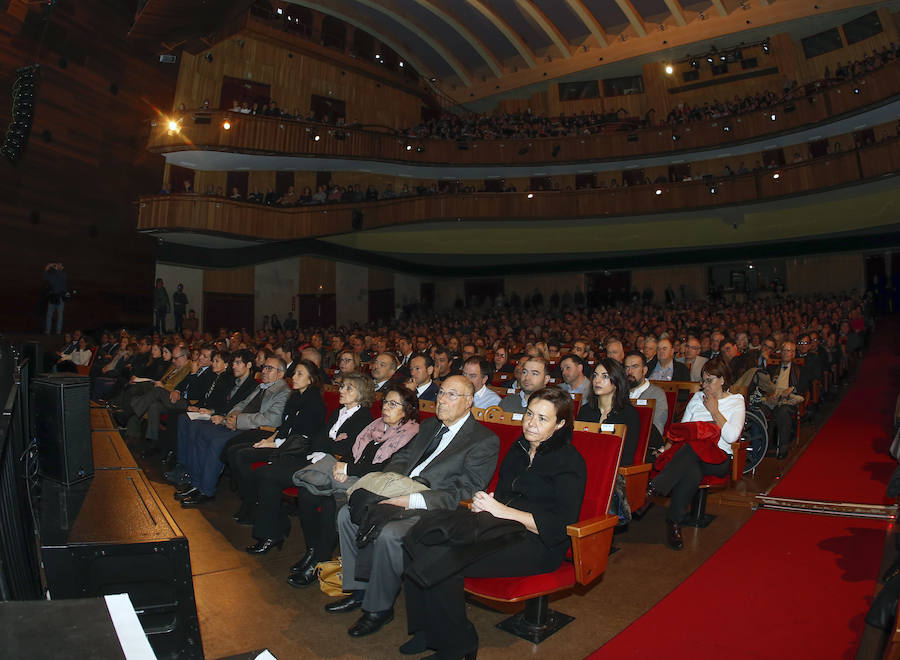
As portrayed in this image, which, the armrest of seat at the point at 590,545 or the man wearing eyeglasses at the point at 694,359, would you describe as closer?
the armrest of seat at the point at 590,545

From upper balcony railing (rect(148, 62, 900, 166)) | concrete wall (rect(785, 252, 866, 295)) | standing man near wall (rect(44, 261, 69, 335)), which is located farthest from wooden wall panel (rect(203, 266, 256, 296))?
concrete wall (rect(785, 252, 866, 295))

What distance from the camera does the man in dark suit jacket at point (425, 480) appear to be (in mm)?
2561

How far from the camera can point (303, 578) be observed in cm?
311

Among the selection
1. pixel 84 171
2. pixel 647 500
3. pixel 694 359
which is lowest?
pixel 647 500

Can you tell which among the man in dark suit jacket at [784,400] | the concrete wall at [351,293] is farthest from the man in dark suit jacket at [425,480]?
the concrete wall at [351,293]

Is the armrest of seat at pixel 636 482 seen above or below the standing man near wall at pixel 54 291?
below

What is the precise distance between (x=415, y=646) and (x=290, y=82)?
17.4 meters

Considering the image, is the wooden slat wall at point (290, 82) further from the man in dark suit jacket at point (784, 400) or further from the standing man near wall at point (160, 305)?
the man in dark suit jacket at point (784, 400)

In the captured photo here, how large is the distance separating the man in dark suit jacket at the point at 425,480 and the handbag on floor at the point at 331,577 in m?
0.12

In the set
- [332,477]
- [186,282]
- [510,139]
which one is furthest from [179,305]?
[332,477]

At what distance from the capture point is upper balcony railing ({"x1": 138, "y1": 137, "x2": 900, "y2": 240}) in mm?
13562

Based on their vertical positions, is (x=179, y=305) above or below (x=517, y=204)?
below

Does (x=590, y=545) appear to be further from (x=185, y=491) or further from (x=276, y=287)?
(x=276, y=287)

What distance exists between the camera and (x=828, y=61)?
57.3ft
